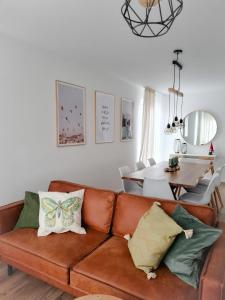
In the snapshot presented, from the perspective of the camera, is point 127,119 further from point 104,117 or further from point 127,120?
point 104,117

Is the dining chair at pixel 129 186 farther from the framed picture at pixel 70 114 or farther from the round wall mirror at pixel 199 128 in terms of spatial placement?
the round wall mirror at pixel 199 128

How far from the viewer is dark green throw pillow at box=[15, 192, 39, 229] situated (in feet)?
6.81

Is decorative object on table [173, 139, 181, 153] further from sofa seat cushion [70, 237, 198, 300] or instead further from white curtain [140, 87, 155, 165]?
sofa seat cushion [70, 237, 198, 300]

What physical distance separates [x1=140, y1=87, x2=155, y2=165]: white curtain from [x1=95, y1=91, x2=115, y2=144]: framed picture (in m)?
1.28

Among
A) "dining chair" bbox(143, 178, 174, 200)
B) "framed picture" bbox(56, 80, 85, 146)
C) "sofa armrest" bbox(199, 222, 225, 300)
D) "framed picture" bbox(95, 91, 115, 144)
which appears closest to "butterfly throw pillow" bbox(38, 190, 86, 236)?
"dining chair" bbox(143, 178, 174, 200)

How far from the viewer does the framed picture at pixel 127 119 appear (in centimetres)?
460

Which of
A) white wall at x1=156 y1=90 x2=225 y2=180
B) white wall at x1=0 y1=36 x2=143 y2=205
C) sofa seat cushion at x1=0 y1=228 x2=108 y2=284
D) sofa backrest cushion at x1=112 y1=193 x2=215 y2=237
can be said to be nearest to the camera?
sofa seat cushion at x1=0 y1=228 x2=108 y2=284

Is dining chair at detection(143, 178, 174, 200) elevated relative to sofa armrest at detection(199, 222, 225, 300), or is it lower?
elevated

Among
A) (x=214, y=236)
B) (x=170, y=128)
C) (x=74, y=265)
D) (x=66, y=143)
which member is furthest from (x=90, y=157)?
(x=214, y=236)

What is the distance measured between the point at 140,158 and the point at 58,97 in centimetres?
280

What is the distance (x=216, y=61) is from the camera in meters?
3.35

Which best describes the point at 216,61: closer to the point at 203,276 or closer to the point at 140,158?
the point at 140,158

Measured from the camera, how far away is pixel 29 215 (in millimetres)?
2096

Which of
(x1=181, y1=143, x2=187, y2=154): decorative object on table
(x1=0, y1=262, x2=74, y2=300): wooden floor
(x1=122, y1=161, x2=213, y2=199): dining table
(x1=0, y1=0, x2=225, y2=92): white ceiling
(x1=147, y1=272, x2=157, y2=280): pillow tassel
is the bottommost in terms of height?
(x1=0, y1=262, x2=74, y2=300): wooden floor
